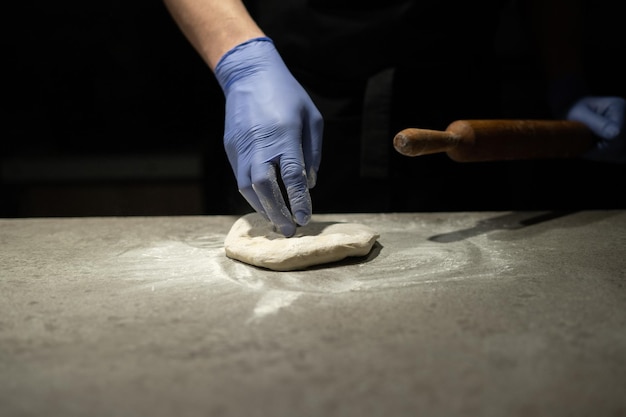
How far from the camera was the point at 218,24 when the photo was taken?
1864 millimetres

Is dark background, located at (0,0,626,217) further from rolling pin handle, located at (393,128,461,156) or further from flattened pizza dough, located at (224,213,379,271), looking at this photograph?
rolling pin handle, located at (393,128,461,156)

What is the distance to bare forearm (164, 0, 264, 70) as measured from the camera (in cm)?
185

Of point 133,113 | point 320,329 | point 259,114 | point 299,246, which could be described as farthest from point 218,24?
point 133,113

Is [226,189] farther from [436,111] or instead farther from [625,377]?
[625,377]

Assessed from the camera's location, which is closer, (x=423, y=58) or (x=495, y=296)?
(x=495, y=296)

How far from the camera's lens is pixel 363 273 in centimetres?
140

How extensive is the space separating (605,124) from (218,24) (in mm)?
1418

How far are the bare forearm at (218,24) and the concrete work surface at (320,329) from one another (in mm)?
639

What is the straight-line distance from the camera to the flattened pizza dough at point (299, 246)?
55.5 inches

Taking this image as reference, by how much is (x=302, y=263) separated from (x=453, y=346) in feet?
1.66

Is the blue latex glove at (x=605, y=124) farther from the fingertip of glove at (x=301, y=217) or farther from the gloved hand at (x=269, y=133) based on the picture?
the fingertip of glove at (x=301, y=217)

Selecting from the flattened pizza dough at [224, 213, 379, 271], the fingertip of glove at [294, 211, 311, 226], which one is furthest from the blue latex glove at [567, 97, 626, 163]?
the fingertip of glove at [294, 211, 311, 226]

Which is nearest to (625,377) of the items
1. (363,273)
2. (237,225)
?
(363,273)

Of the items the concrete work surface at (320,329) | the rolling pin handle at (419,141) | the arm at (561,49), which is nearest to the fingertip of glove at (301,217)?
the concrete work surface at (320,329)
